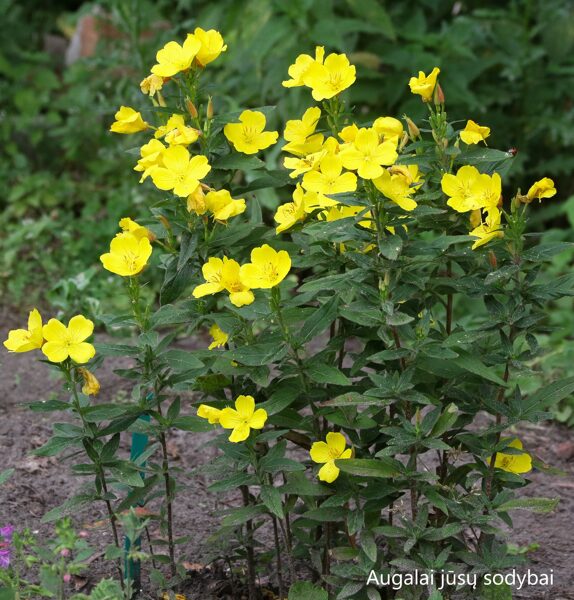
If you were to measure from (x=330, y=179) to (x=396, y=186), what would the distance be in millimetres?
147

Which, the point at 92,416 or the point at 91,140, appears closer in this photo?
the point at 92,416

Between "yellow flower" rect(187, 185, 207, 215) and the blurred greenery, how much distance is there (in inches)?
94.1

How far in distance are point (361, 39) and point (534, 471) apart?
299 centimetres

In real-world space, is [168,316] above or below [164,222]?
below

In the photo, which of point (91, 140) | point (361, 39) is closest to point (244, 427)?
point (361, 39)

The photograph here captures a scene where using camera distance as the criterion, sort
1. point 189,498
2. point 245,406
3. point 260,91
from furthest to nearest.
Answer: point 260,91 → point 189,498 → point 245,406

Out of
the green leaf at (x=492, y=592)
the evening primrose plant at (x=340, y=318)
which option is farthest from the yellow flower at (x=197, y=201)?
the green leaf at (x=492, y=592)

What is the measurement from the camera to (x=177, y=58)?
2086 millimetres

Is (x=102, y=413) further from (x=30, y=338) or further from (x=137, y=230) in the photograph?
(x=137, y=230)

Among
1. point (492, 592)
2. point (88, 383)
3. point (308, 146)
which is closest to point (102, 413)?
point (88, 383)

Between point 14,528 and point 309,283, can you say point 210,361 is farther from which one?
point 14,528

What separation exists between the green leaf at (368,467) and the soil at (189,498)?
369 mm

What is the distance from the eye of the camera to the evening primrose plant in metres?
2.01

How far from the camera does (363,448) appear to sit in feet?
7.36
